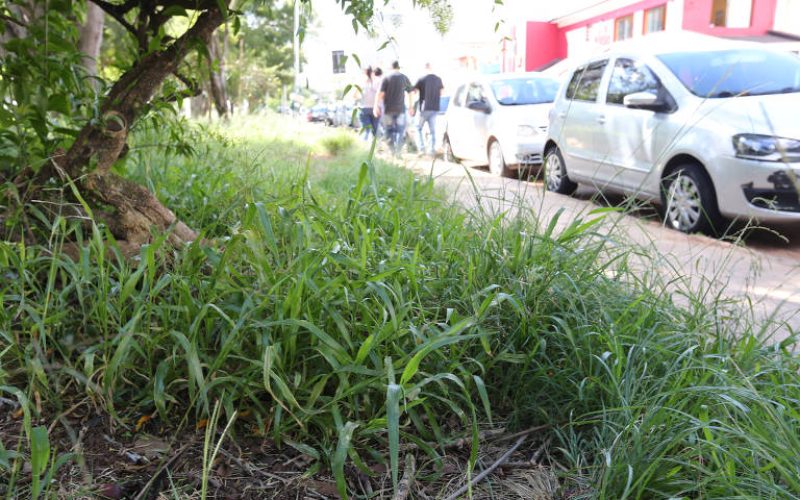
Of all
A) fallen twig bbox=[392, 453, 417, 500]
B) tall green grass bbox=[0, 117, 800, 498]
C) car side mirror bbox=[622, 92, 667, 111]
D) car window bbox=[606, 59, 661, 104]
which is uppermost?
car window bbox=[606, 59, 661, 104]

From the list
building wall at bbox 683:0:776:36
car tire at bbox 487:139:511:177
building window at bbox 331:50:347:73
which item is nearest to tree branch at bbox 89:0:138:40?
building window at bbox 331:50:347:73

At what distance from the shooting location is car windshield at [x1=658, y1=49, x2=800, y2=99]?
6473mm

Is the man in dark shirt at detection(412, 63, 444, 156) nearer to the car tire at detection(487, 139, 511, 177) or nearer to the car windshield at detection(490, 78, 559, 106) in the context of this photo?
the car windshield at detection(490, 78, 559, 106)

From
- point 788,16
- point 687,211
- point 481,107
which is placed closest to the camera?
point 687,211

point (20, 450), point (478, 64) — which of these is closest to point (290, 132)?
point (20, 450)

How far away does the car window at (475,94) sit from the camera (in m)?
12.5

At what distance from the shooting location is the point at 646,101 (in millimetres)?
6727

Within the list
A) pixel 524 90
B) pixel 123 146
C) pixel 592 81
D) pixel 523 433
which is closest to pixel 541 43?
pixel 524 90

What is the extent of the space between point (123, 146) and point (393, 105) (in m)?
9.11

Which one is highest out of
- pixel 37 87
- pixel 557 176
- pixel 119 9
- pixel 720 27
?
pixel 720 27

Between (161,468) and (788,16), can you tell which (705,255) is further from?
(788,16)

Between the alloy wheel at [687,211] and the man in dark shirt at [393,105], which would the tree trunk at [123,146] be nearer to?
the alloy wheel at [687,211]

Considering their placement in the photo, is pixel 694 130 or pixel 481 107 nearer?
pixel 694 130

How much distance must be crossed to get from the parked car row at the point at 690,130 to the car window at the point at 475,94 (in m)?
2.84
